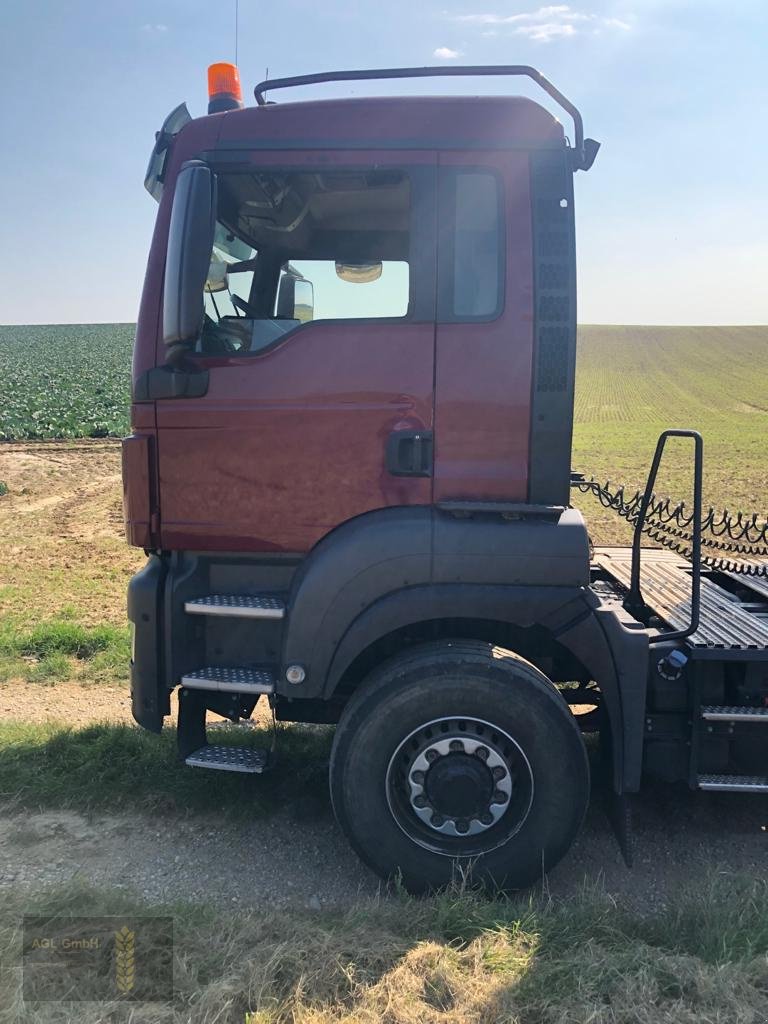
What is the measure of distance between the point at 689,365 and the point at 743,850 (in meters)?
44.1

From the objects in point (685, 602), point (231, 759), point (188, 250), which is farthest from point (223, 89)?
point (685, 602)

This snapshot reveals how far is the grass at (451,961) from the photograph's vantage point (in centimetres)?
236

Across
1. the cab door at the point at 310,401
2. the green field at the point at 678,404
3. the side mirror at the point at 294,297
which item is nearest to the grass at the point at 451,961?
the cab door at the point at 310,401

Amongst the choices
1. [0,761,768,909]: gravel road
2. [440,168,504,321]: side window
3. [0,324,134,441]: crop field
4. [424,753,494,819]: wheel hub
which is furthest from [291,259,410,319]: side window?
[0,324,134,441]: crop field

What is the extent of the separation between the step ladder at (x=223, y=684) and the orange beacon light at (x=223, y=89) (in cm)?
221

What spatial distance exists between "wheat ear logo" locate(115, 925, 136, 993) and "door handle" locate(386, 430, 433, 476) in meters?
2.01

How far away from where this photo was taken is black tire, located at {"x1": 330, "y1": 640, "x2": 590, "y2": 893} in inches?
115

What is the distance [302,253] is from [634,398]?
98.4 ft

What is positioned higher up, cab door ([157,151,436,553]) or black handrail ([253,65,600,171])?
black handrail ([253,65,600,171])

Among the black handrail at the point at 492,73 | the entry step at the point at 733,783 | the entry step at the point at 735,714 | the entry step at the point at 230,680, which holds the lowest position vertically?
the entry step at the point at 733,783

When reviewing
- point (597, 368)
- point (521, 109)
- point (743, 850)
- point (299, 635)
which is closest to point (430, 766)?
point (299, 635)

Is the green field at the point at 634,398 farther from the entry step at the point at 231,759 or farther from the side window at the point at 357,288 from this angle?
the entry step at the point at 231,759

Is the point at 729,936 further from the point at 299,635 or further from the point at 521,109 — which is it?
the point at 521,109

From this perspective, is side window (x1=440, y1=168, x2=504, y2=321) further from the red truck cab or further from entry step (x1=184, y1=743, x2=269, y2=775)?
entry step (x1=184, y1=743, x2=269, y2=775)
